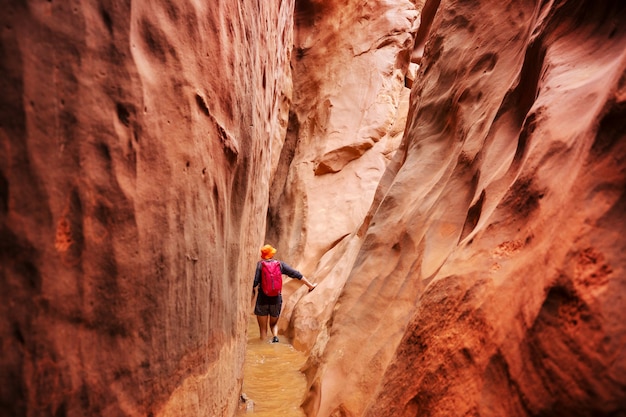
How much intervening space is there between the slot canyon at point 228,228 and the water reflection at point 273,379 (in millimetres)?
661

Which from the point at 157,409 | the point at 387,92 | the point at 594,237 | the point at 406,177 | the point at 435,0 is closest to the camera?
the point at 594,237

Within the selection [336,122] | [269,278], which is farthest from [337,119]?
[269,278]

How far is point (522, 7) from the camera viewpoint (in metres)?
3.20

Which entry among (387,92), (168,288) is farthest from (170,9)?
(387,92)

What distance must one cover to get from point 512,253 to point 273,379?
11.5ft

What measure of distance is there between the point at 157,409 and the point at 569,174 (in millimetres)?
1749

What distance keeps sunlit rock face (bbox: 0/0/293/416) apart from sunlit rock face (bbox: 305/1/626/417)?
3.48 feet

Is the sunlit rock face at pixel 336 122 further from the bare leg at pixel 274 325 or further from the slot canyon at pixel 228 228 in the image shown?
the slot canyon at pixel 228 228

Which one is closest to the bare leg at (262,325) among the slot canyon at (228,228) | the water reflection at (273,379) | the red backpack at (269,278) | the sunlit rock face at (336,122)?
the water reflection at (273,379)

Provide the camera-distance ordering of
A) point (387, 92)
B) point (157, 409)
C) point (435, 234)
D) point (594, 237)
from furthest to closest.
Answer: point (387, 92), point (435, 234), point (157, 409), point (594, 237)

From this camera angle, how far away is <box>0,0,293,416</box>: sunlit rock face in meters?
1.41

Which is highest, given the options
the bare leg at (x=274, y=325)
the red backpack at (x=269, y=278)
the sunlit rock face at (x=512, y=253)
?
the sunlit rock face at (x=512, y=253)

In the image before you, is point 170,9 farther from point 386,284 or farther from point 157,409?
point 386,284

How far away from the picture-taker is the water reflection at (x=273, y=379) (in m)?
3.76
